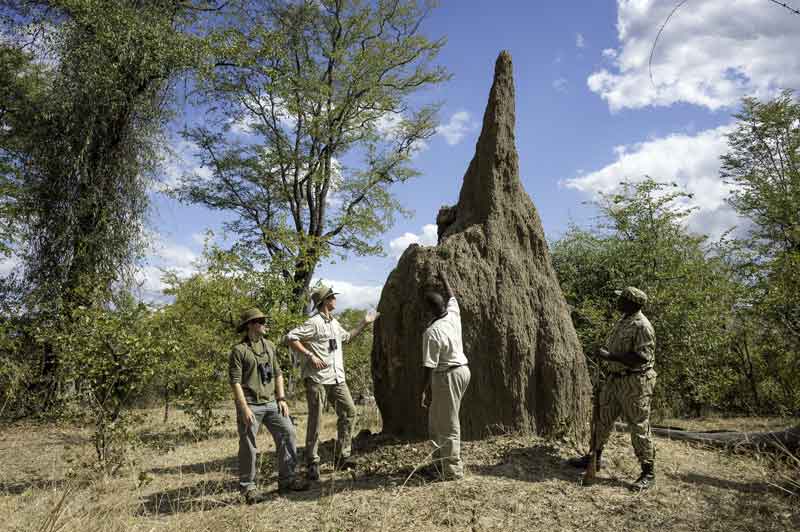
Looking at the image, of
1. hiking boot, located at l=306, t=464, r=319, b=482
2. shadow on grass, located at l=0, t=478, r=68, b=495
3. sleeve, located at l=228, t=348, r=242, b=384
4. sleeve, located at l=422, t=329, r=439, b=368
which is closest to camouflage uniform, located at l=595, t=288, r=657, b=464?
sleeve, located at l=422, t=329, r=439, b=368

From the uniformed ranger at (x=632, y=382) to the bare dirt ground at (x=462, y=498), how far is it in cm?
42

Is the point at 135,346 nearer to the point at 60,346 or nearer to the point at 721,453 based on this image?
the point at 60,346

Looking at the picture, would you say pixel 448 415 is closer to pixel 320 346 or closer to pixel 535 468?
pixel 535 468

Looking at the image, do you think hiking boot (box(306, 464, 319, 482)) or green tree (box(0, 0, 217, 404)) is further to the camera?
green tree (box(0, 0, 217, 404))

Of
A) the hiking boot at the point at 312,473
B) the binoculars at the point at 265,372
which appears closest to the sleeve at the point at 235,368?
the binoculars at the point at 265,372

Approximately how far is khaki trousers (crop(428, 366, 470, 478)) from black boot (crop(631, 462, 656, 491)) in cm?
164

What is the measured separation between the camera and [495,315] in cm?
639

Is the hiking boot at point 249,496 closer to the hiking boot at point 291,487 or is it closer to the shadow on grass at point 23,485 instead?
the hiking boot at point 291,487

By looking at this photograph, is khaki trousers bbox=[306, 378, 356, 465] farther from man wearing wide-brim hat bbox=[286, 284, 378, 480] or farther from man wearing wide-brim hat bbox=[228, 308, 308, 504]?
man wearing wide-brim hat bbox=[228, 308, 308, 504]

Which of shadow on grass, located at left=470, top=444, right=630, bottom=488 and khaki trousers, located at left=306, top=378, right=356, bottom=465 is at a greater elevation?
khaki trousers, located at left=306, top=378, right=356, bottom=465

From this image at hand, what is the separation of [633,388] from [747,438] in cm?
298

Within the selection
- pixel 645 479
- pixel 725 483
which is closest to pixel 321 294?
pixel 645 479

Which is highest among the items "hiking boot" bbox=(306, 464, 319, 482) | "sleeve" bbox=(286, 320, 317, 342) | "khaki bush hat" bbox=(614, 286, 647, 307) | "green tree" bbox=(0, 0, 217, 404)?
"green tree" bbox=(0, 0, 217, 404)

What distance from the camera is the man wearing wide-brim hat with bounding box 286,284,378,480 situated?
5.60m
